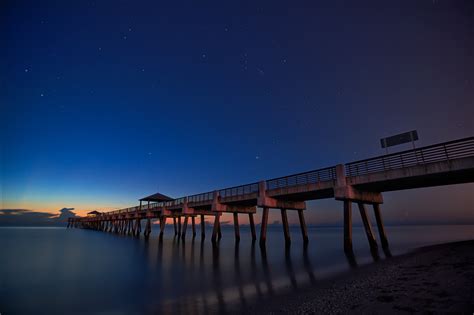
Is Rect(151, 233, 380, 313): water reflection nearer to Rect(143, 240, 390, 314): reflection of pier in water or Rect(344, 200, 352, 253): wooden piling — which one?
Rect(143, 240, 390, 314): reflection of pier in water

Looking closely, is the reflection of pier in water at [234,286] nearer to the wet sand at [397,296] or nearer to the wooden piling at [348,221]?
the wet sand at [397,296]

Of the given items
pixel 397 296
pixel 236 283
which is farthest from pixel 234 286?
pixel 397 296

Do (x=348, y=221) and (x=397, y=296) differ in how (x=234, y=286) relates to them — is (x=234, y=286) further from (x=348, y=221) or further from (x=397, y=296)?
(x=348, y=221)

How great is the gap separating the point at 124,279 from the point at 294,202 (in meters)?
15.5

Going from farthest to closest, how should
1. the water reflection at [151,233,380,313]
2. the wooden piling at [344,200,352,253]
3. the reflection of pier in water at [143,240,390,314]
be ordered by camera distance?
the wooden piling at [344,200,352,253]
the water reflection at [151,233,380,313]
the reflection of pier in water at [143,240,390,314]

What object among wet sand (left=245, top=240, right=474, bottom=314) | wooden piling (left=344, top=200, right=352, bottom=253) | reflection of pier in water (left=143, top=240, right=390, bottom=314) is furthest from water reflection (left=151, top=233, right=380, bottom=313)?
wet sand (left=245, top=240, right=474, bottom=314)

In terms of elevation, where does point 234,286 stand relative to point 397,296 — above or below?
below

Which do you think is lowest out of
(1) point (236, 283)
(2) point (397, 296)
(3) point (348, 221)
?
(1) point (236, 283)

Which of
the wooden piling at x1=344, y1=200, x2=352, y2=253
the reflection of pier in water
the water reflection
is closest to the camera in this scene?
the reflection of pier in water

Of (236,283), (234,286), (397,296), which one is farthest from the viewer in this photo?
(236,283)

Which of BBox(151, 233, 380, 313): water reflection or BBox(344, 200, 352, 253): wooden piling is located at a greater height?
BBox(344, 200, 352, 253): wooden piling

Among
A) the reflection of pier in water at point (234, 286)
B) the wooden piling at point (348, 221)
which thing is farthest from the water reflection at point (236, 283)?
the wooden piling at point (348, 221)

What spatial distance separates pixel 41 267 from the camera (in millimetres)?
15602

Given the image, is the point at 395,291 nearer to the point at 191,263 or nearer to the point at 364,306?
the point at 364,306
